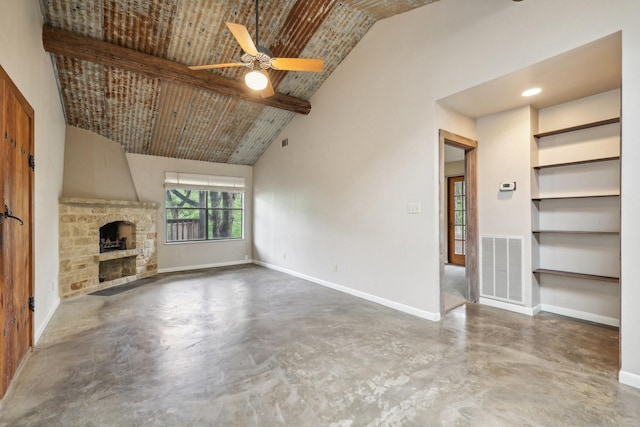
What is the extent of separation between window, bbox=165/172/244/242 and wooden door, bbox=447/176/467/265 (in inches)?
213

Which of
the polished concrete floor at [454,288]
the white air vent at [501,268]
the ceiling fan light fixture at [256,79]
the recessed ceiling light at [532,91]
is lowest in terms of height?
the polished concrete floor at [454,288]

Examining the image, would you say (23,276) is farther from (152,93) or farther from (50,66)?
(152,93)

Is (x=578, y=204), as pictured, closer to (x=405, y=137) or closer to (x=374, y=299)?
(x=405, y=137)

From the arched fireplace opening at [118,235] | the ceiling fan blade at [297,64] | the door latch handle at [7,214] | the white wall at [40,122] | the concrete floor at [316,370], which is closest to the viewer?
the concrete floor at [316,370]

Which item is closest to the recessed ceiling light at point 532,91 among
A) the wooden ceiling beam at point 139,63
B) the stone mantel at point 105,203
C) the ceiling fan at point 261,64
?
the ceiling fan at point 261,64

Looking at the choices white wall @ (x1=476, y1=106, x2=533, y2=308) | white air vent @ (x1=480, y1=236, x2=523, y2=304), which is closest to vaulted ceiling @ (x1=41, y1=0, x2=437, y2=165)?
white wall @ (x1=476, y1=106, x2=533, y2=308)

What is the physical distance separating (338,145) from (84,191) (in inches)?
172

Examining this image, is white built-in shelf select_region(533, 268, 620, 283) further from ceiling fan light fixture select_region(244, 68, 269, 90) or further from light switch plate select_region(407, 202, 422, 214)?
ceiling fan light fixture select_region(244, 68, 269, 90)

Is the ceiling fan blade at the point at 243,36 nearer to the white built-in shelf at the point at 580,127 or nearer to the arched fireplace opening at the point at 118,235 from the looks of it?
the white built-in shelf at the point at 580,127

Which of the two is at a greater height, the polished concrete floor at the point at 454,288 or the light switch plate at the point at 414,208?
the light switch plate at the point at 414,208

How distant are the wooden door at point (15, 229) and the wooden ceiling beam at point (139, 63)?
1409 mm

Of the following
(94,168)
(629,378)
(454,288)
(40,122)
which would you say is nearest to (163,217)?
(94,168)

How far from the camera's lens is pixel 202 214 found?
720 centimetres

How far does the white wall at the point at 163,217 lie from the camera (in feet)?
20.8
